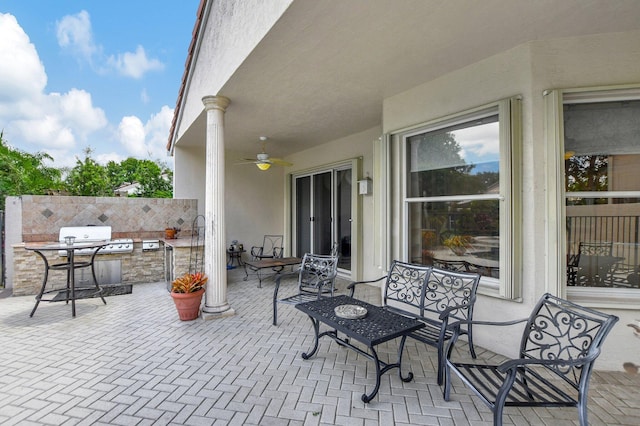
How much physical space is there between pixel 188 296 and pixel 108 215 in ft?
11.7

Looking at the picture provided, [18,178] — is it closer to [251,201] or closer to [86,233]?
[86,233]

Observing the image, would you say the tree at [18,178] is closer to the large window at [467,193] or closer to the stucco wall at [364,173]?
the stucco wall at [364,173]

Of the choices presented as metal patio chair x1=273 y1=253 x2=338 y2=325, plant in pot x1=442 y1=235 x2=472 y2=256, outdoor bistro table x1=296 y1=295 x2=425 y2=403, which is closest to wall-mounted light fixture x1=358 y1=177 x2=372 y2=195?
metal patio chair x1=273 y1=253 x2=338 y2=325

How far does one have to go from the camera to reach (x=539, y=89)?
8.00 feet

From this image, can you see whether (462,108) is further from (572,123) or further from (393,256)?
(393,256)

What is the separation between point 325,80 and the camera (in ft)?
10.4

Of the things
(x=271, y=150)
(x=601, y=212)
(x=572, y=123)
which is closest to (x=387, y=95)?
(x=572, y=123)

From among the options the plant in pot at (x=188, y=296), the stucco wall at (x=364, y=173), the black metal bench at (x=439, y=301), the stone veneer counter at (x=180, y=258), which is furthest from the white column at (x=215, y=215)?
the stucco wall at (x=364, y=173)

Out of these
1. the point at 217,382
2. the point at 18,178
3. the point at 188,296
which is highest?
the point at 18,178

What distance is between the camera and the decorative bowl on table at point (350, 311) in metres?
2.23

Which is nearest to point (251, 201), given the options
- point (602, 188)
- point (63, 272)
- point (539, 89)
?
point (63, 272)

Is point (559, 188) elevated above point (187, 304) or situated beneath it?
elevated above

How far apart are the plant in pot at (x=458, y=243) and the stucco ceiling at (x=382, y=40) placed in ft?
5.93

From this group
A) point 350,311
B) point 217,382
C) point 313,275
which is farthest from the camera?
point 313,275
